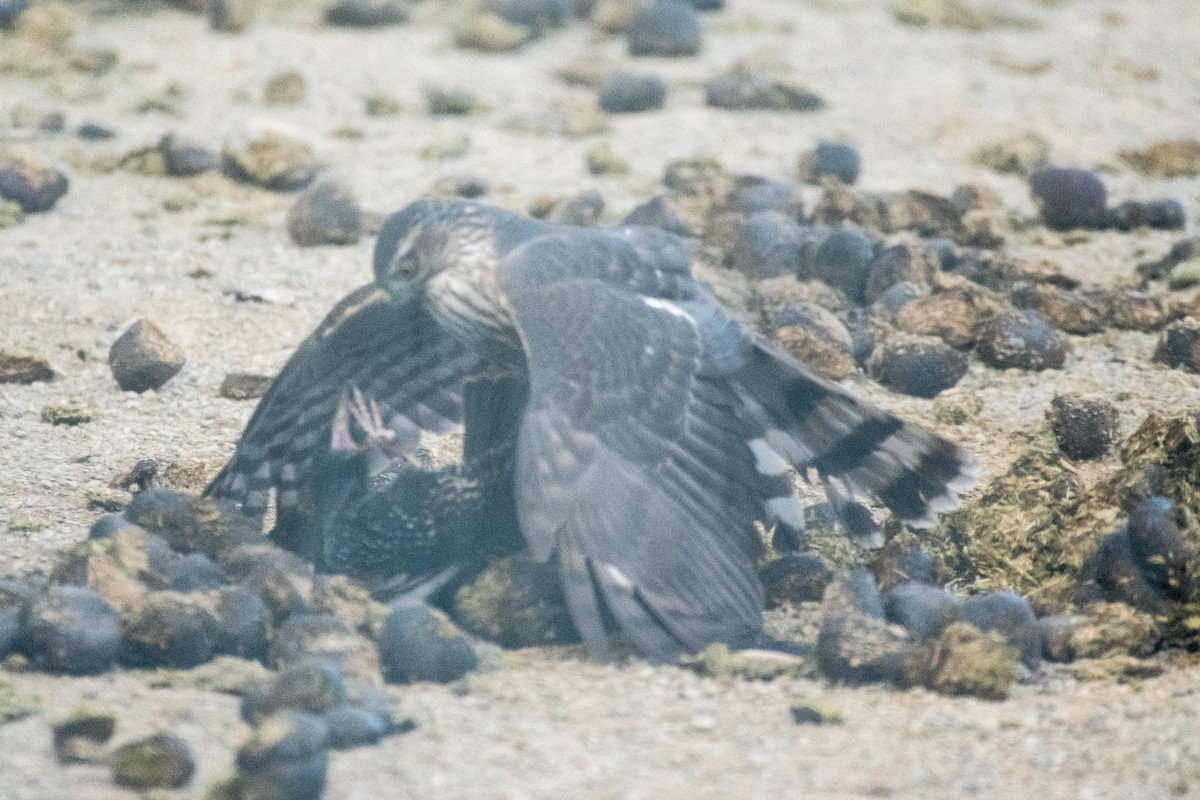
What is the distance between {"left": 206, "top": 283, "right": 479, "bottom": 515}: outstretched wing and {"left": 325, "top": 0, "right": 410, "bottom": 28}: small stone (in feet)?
18.0

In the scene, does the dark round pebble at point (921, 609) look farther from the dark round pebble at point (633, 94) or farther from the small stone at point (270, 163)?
the dark round pebble at point (633, 94)

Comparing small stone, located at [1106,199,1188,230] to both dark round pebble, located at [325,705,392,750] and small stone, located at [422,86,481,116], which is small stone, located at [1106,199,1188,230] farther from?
dark round pebble, located at [325,705,392,750]

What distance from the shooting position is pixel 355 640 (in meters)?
3.35

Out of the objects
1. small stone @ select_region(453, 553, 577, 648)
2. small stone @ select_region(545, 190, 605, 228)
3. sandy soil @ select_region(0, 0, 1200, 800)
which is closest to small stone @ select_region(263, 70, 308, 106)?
sandy soil @ select_region(0, 0, 1200, 800)

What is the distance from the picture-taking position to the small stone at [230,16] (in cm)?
889

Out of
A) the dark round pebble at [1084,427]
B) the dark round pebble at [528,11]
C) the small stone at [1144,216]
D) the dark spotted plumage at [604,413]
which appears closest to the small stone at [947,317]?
the dark round pebble at [1084,427]

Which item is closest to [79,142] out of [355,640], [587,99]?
[587,99]

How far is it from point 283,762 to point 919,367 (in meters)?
3.00

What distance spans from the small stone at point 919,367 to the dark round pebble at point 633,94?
10.6ft

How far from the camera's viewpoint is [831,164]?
7.12m

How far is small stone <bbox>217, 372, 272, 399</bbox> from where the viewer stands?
5.07 m

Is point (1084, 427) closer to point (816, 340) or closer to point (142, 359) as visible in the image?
point (816, 340)

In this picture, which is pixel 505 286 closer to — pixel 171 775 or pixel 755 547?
pixel 755 547

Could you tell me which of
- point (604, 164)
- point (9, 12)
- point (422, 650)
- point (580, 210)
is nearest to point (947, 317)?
point (580, 210)
